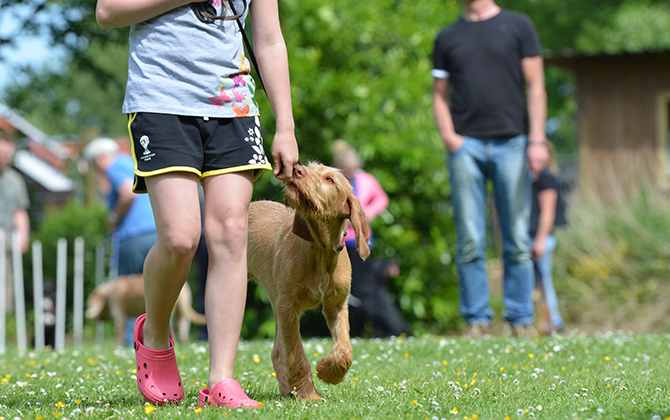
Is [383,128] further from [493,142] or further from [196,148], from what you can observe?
[196,148]

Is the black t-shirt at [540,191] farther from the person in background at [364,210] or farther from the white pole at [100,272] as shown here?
the white pole at [100,272]

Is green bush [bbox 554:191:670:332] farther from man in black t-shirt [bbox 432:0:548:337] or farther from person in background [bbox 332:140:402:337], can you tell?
man in black t-shirt [bbox 432:0:548:337]

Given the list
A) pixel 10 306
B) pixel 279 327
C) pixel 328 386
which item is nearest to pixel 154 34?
pixel 279 327

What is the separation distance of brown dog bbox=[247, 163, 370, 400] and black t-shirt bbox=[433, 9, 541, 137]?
2.95 m

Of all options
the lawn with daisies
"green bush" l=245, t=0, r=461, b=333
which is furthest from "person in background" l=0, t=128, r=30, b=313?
the lawn with daisies

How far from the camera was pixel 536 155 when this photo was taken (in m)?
6.28

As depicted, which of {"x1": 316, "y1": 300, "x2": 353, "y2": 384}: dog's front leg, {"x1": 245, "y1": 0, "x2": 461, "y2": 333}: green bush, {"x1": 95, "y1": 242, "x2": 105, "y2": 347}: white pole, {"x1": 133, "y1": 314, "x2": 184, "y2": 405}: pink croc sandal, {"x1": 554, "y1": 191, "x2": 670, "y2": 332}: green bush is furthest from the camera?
{"x1": 95, "y1": 242, "x2": 105, "y2": 347}: white pole

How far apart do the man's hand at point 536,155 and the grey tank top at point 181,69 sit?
348 centimetres

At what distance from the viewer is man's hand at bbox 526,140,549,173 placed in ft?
20.5

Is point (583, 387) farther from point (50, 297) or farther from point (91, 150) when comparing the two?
point (50, 297)

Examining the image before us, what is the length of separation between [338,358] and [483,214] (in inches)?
130

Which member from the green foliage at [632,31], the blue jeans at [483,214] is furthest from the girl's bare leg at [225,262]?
the green foliage at [632,31]

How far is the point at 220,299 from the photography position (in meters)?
3.43

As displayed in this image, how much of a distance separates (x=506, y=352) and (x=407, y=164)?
472 cm
